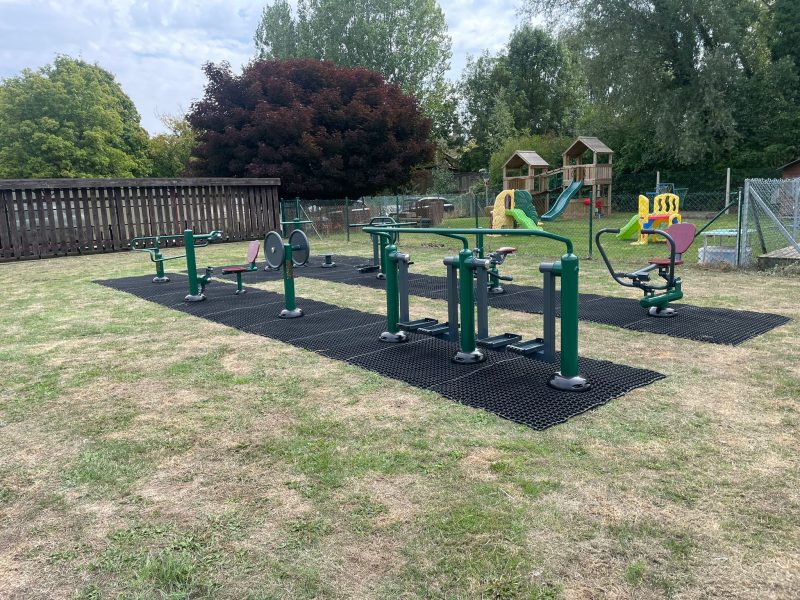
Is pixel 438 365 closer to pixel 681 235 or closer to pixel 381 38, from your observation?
pixel 681 235

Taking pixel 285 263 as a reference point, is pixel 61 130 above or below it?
above

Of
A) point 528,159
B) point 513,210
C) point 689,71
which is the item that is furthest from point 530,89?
point 513,210

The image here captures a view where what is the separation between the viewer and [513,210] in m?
17.3

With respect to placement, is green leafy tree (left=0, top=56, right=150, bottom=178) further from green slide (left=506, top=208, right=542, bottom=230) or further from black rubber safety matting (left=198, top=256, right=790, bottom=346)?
black rubber safety matting (left=198, top=256, right=790, bottom=346)

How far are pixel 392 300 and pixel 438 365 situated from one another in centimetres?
95

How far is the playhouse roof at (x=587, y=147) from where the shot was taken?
26.2 metres

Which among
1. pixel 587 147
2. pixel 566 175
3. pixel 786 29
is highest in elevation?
pixel 786 29

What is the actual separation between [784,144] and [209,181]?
24.7 m

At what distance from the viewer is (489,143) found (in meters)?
41.9

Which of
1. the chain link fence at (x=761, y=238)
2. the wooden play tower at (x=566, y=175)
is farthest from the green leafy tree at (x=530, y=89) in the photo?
the chain link fence at (x=761, y=238)

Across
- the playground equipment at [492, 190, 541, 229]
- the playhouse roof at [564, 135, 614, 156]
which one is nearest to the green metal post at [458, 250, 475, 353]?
the playground equipment at [492, 190, 541, 229]

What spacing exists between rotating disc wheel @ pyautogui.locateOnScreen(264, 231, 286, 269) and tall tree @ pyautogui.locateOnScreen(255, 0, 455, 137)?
119 ft

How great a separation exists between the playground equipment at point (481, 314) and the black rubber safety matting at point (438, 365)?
133 millimetres

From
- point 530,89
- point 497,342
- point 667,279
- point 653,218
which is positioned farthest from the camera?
point 530,89
